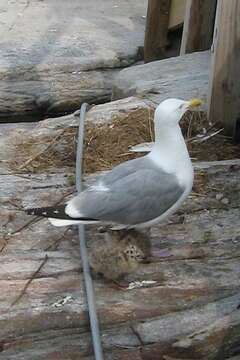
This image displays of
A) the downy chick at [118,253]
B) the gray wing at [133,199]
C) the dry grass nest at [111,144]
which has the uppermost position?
the gray wing at [133,199]

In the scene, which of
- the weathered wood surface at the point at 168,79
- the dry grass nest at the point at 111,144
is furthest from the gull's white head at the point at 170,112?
the weathered wood surface at the point at 168,79

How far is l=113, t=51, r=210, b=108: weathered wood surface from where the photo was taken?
4.84 metres

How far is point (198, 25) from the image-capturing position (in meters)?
5.42

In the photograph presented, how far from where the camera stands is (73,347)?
2820 mm

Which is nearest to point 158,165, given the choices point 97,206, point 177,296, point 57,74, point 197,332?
point 97,206

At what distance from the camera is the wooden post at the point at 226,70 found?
A: 427 centimetres

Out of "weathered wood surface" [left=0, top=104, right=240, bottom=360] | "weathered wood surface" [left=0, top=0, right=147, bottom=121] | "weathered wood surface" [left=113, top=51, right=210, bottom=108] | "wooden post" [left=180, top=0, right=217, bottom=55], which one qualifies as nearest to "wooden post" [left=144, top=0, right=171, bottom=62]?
"weathered wood surface" [left=0, top=0, right=147, bottom=121]

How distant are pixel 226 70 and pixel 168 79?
842mm

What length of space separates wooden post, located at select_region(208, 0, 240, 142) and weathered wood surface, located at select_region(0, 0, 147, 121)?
1517 mm

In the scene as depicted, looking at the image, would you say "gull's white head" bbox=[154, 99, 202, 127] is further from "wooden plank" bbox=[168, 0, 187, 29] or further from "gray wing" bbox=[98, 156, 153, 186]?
"wooden plank" bbox=[168, 0, 187, 29]

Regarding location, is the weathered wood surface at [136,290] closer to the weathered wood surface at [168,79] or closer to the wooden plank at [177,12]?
the weathered wood surface at [168,79]

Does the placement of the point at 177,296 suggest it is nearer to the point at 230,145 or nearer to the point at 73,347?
the point at 73,347

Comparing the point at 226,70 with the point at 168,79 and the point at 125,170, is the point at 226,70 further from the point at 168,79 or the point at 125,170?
the point at 125,170

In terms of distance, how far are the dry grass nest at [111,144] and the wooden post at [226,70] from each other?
0.08 metres
